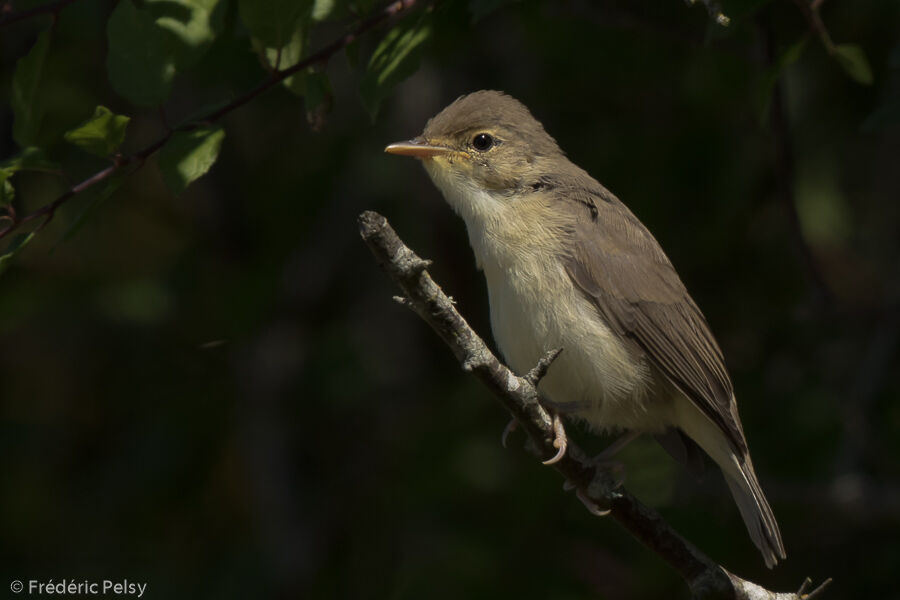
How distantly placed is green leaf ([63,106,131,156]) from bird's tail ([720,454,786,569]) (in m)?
2.50

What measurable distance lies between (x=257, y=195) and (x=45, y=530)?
7.87 feet

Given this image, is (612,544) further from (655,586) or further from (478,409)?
(478,409)

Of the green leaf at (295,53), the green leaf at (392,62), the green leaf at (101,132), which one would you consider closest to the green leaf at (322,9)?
the green leaf at (295,53)

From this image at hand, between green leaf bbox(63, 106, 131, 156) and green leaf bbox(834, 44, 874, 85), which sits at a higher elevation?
green leaf bbox(834, 44, 874, 85)

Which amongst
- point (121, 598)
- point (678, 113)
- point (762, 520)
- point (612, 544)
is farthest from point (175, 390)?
point (762, 520)

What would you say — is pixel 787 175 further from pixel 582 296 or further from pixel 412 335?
pixel 412 335

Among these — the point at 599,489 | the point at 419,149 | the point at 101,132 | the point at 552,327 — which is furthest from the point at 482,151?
the point at 101,132

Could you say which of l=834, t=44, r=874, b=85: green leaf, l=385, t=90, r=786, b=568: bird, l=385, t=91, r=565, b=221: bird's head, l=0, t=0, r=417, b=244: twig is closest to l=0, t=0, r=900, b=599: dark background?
l=385, t=91, r=565, b=221: bird's head

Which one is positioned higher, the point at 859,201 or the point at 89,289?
the point at 859,201

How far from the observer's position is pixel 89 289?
6230mm

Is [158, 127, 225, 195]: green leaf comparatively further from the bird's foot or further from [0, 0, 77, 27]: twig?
the bird's foot

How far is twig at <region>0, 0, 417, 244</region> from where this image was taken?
3223mm

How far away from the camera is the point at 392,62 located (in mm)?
3469

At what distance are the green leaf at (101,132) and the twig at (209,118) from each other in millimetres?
93
